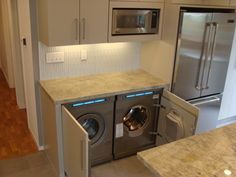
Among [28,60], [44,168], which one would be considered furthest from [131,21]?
[44,168]

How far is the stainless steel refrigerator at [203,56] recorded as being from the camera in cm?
269

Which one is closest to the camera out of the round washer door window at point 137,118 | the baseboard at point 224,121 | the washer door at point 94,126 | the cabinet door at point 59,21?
the cabinet door at point 59,21

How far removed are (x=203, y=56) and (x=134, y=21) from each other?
2.91 ft

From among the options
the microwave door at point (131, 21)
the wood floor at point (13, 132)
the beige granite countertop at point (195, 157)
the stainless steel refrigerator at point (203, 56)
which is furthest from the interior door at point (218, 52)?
the wood floor at point (13, 132)

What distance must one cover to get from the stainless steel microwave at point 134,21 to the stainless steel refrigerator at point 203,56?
13.5 inches

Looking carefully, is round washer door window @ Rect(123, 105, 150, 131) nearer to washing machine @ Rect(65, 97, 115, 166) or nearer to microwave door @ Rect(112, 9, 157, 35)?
washing machine @ Rect(65, 97, 115, 166)

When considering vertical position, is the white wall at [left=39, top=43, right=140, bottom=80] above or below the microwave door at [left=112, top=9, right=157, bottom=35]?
below

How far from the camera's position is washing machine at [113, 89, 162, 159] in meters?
2.79

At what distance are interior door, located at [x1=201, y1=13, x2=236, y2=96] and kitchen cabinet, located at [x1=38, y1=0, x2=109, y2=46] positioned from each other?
1.26m

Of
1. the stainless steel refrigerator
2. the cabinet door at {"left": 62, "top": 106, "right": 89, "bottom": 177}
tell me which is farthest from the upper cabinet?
the cabinet door at {"left": 62, "top": 106, "right": 89, "bottom": 177}

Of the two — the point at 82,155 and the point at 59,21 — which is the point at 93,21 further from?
the point at 82,155

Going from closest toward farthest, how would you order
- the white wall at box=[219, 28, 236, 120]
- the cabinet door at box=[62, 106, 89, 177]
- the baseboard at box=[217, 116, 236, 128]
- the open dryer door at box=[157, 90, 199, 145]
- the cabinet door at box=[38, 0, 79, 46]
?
the cabinet door at box=[62, 106, 89, 177], the cabinet door at box=[38, 0, 79, 46], the open dryer door at box=[157, 90, 199, 145], the white wall at box=[219, 28, 236, 120], the baseboard at box=[217, 116, 236, 128]

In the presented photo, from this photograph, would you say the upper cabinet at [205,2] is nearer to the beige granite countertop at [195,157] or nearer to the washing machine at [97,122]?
the washing machine at [97,122]

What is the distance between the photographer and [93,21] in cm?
253
